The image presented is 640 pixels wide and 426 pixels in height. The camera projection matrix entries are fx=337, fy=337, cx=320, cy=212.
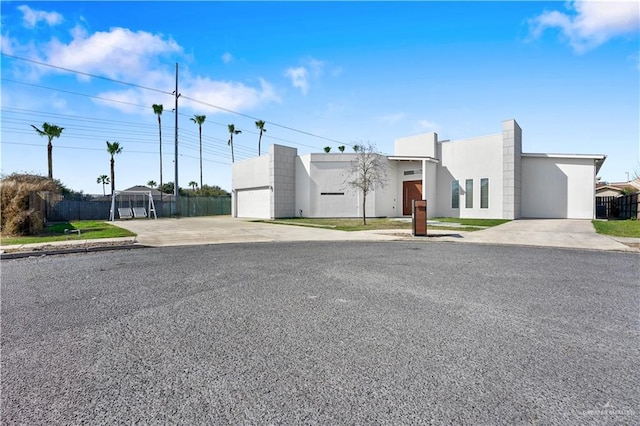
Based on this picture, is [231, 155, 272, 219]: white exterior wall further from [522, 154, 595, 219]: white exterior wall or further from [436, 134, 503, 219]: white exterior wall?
[522, 154, 595, 219]: white exterior wall

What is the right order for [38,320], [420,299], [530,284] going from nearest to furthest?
[38,320], [420,299], [530,284]

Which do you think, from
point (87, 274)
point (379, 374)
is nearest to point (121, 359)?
point (379, 374)

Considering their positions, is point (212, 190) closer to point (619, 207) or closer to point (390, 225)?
point (390, 225)

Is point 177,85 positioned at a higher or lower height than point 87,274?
higher

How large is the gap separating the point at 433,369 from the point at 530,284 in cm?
430

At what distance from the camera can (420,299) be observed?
5258 millimetres

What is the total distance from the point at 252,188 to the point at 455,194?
63.1ft

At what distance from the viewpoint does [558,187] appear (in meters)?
25.5

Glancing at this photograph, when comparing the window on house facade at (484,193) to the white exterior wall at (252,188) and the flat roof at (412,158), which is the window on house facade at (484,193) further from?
the white exterior wall at (252,188)

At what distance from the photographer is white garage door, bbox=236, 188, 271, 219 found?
31906 mm

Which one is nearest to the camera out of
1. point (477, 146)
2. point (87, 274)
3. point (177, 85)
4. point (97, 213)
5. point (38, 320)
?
point (38, 320)

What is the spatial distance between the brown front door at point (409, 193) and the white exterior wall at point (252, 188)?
39.8ft

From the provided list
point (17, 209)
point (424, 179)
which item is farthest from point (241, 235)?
point (424, 179)

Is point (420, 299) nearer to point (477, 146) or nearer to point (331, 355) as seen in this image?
point (331, 355)
